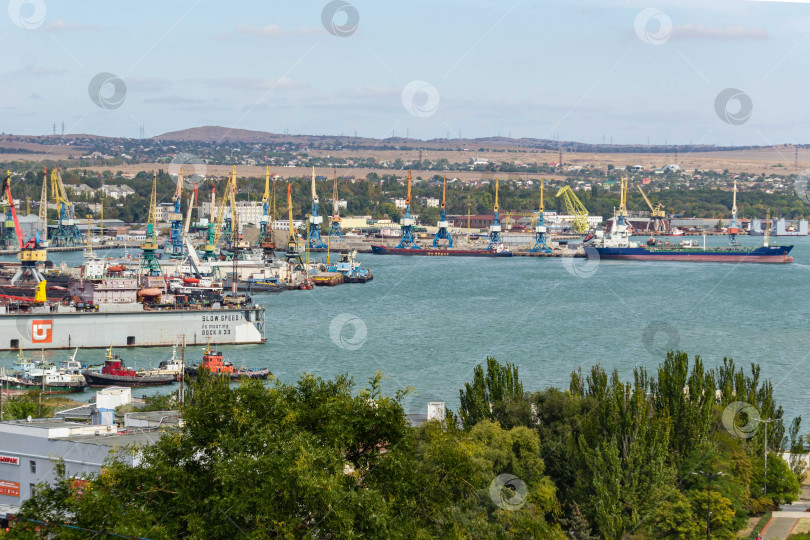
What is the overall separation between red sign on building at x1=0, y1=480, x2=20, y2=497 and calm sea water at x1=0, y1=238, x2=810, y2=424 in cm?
432

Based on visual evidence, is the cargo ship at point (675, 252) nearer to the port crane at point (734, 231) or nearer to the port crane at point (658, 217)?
the port crane at point (734, 231)

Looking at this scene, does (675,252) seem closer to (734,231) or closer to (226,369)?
(734,231)

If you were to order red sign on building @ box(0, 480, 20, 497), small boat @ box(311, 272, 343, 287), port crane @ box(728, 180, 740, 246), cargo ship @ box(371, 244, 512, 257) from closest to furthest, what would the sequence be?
red sign on building @ box(0, 480, 20, 497)
small boat @ box(311, 272, 343, 287)
cargo ship @ box(371, 244, 512, 257)
port crane @ box(728, 180, 740, 246)

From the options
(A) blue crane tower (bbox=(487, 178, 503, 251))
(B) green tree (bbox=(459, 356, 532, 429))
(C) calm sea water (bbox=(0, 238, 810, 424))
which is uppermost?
(A) blue crane tower (bbox=(487, 178, 503, 251))

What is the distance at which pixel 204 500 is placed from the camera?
4098mm

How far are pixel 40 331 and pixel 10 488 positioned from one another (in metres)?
Answer: 9.51

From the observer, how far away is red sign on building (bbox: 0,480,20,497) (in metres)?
6.30

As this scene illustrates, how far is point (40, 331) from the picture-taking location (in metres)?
15.4

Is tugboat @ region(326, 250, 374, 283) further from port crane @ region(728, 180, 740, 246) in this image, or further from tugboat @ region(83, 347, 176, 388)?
tugboat @ region(83, 347, 176, 388)

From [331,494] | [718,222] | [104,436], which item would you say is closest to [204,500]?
[331,494]

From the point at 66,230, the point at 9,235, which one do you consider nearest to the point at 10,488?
the point at 66,230

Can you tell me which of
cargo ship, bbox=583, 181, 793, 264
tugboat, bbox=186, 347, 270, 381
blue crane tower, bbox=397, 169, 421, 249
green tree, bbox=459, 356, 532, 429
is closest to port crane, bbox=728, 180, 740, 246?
cargo ship, bbox=583, 181, 793, 264

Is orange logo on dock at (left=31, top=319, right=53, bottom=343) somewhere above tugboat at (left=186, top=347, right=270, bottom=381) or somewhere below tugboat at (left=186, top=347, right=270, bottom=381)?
above

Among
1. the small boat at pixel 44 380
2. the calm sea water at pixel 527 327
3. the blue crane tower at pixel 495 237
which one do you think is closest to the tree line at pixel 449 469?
the calm sea water at pixel 527 327
